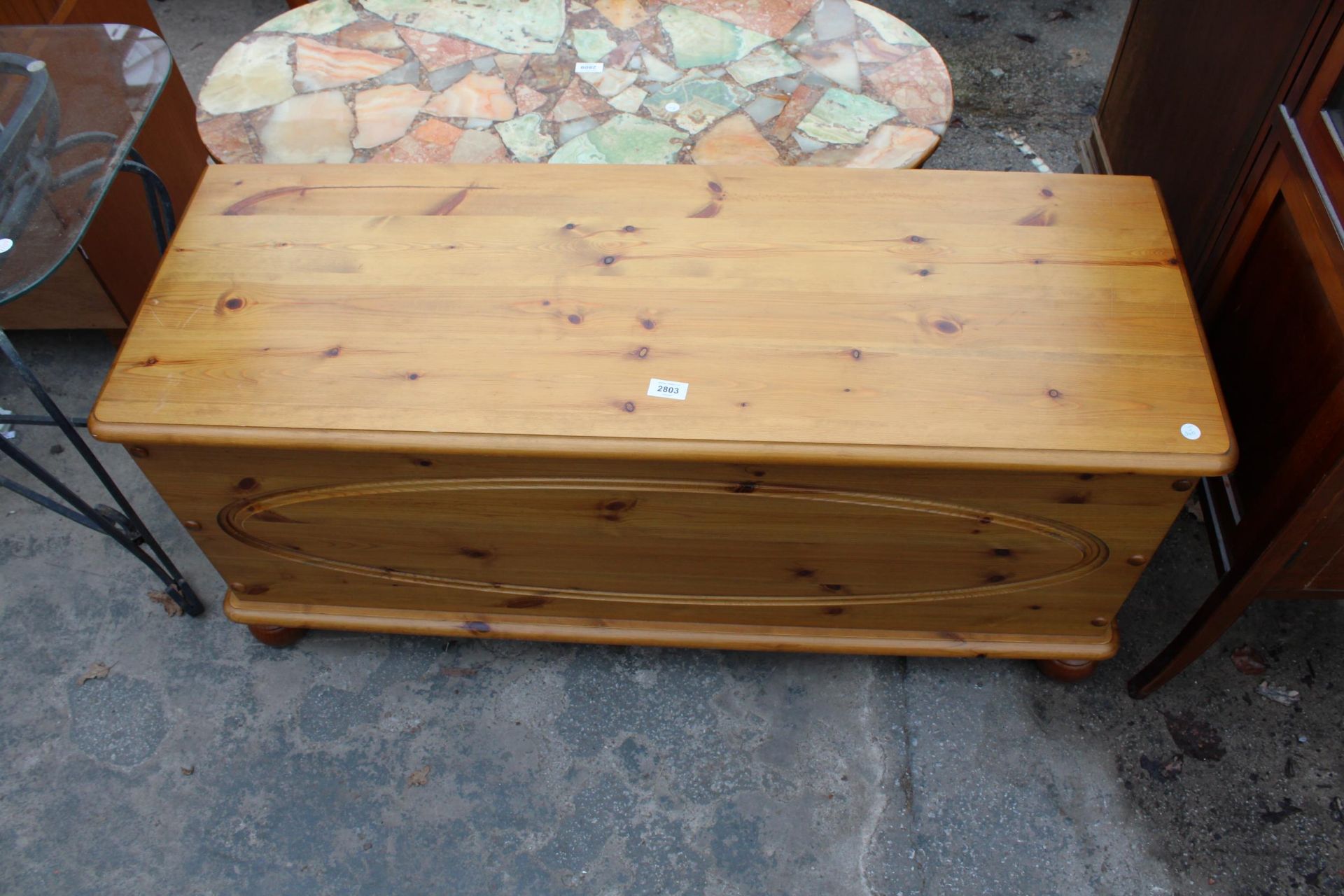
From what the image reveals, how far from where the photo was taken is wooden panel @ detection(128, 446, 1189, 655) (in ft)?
4.39

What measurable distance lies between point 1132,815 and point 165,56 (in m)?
2.12

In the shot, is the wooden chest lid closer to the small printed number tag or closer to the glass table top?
the small printed number tag

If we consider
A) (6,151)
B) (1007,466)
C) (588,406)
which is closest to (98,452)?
(6,151)

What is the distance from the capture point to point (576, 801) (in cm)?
164

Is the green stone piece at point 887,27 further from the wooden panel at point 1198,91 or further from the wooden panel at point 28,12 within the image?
the wooden panel at point 28,12

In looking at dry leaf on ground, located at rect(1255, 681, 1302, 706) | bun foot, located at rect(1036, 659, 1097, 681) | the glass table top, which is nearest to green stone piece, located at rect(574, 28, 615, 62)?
the glass table top

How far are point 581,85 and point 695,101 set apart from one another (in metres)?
0.26

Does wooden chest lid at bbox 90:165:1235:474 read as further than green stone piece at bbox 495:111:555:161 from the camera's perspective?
No

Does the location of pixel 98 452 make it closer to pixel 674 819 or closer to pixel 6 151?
pixel 6 151

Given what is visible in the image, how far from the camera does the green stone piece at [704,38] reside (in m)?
2.05

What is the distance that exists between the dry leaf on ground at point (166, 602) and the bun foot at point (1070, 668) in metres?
1.69

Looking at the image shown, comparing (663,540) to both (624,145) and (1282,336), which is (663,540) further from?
(1282,336)

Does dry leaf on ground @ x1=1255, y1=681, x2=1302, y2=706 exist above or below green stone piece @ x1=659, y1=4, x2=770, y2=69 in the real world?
below

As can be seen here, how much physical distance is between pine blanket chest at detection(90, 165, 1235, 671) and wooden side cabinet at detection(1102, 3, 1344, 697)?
128 mm
